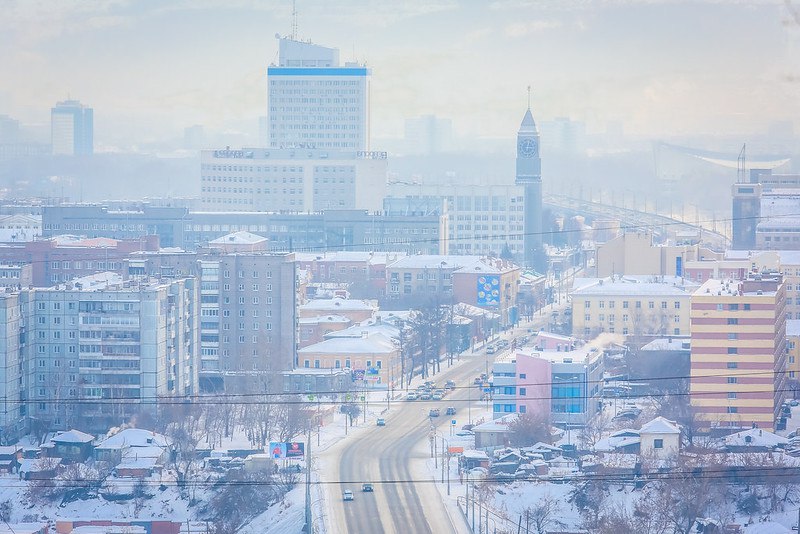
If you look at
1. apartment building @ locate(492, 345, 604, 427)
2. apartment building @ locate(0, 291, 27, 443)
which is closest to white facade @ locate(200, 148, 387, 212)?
apartment building @ locate(492, 345, 604, 427)

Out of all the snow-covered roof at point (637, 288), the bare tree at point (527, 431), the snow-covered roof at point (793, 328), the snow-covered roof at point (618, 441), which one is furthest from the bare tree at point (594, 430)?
the snow-covered roof at point (637, 288)

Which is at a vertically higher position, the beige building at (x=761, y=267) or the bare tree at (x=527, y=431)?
the beige building at (x=761, y=267)

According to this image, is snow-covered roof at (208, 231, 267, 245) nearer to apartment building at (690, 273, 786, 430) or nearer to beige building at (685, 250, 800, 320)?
beige building at (685, 250, 800, 320)

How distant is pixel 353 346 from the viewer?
52.9ft

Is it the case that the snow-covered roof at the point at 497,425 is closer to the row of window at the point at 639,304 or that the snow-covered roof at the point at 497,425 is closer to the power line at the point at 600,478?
the power line at the point at 600,478

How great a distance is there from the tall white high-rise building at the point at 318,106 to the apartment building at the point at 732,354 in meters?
21.4

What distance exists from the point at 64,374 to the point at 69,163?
2780 cm

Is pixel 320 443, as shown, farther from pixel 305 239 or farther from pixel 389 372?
pixel 305 239

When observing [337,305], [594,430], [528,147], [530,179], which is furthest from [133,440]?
[530,179]

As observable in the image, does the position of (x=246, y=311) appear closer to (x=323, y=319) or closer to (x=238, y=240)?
(x=323, y=319)

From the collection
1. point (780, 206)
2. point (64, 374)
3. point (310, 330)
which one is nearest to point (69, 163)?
point (780, 206)

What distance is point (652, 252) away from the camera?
21.0m

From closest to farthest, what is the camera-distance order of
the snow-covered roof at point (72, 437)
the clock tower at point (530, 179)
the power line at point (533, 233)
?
the snow-covered roof at point (72, 437)
the power line at point (533, 233)
the clock tower at point (530, 179)

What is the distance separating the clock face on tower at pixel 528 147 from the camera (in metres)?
27.9
